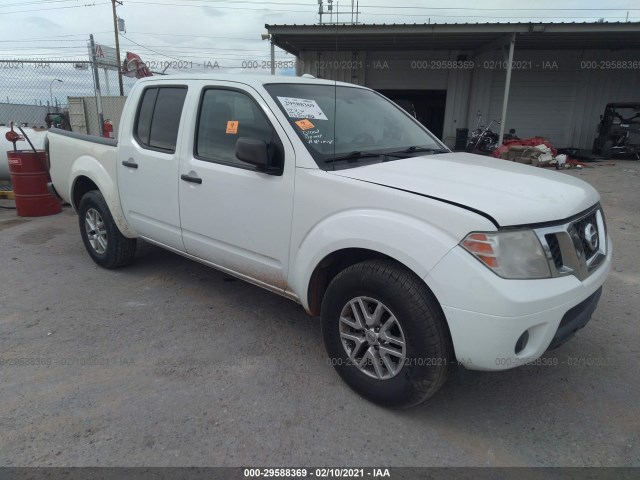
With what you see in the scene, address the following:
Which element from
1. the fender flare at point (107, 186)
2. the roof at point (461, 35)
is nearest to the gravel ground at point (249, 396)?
the fender flare at point (107, 186)

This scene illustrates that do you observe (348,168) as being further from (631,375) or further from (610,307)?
(610,307)

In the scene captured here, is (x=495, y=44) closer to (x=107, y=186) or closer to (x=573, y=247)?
(x=107, y=186)

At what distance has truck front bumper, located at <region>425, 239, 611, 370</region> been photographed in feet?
6.87

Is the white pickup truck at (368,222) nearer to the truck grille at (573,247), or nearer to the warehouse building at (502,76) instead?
the truck grille at (573,247)

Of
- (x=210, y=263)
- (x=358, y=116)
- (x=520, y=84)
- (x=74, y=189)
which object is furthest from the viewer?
(x=520, y=84)

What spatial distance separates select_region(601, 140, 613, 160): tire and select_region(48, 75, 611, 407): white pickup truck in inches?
538

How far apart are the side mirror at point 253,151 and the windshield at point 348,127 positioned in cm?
26

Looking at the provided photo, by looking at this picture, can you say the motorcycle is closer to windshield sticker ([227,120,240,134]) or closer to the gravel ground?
the gravel ground

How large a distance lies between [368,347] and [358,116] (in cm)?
173

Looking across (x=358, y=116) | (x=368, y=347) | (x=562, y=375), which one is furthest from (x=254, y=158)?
(x=562, y=375)

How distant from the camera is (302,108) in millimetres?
3107

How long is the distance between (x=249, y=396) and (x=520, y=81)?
57.8 ft

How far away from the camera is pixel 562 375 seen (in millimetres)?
3020

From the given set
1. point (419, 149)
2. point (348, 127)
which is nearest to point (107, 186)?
point (348, 127)
